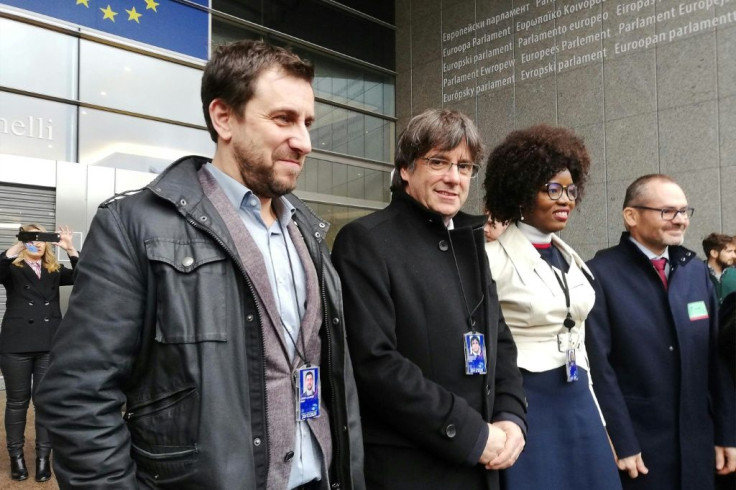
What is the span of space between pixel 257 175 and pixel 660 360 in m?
2.17

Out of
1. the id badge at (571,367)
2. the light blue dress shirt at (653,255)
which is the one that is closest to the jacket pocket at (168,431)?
the id badge at (571,367)

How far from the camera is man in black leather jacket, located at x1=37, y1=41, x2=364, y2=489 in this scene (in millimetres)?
1279

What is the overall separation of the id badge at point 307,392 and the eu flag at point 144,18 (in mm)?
8580

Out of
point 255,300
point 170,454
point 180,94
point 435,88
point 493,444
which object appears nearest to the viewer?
point 170,454

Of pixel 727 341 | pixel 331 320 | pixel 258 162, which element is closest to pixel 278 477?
pixel 331 320

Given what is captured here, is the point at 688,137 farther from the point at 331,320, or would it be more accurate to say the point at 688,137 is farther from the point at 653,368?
the point at 331,320

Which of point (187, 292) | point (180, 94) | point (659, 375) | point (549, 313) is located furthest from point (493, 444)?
point (180, 94)

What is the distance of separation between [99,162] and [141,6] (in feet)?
9.21

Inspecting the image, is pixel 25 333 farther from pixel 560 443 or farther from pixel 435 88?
pixel 435 88

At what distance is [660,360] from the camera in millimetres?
2643

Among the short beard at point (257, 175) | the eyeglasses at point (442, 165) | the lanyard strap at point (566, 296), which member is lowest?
the lanyard strap at point (566, 296)

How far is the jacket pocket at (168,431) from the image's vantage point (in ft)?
4.31

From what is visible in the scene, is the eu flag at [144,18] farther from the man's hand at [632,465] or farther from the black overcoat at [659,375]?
the man's hand at [632,465]

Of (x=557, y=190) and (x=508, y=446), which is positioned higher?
(x=557, y=190)
